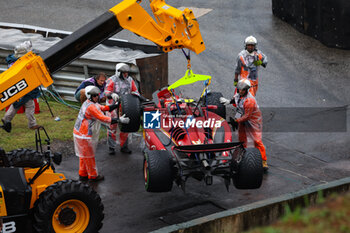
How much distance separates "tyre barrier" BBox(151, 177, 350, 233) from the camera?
6965 millimetres

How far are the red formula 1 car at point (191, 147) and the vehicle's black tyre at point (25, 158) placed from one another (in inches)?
71.1

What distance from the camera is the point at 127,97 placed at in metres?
10.9

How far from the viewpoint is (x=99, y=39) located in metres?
9.36

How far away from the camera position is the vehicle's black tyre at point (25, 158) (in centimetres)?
939

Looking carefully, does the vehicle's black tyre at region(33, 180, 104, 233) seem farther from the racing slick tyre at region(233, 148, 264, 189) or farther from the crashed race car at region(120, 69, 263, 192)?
the racing slick tyre at region(233, 148, 264, 189)

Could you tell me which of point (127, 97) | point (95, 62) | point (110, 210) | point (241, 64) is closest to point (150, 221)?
point (110, 210)

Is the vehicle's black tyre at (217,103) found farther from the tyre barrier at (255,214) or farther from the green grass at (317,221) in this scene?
the green grass at (317,221)

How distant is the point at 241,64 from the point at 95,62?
4041 mm

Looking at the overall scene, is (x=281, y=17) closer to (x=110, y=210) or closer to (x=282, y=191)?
(x=282, y=191)

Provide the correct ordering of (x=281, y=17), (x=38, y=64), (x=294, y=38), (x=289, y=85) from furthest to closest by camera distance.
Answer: (x=281, y=17)
(x=294, y=38)
(x=289, y=85)
(x=38, y=64)

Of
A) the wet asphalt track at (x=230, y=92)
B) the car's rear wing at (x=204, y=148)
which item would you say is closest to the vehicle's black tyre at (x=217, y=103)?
the wet asphalt track at (x=230, y=92)

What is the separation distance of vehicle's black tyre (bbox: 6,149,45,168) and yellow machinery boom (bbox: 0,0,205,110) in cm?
146

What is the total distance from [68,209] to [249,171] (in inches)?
115

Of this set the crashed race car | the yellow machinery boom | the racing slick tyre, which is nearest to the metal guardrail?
the crashed race car
